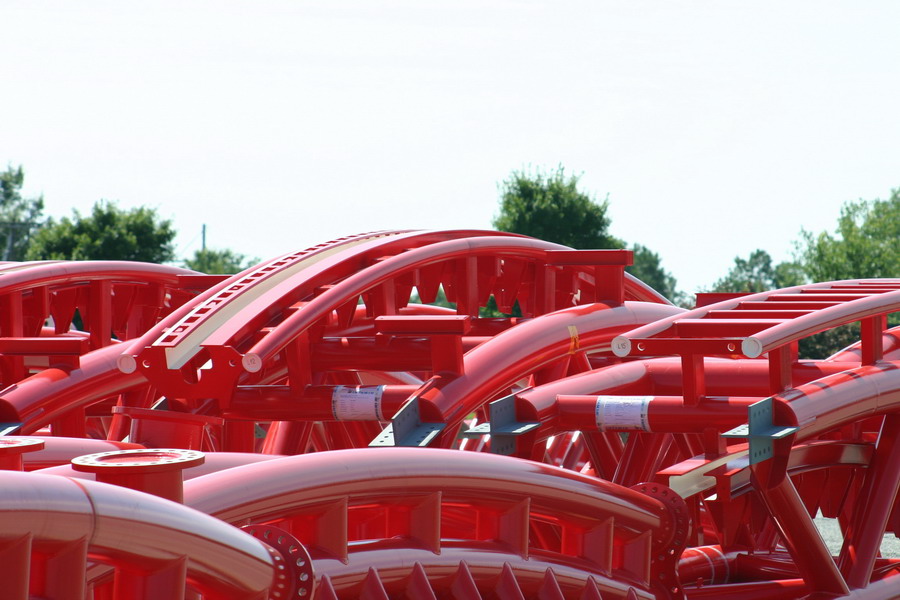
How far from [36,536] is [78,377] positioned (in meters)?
6.19

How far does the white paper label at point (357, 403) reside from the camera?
725cm

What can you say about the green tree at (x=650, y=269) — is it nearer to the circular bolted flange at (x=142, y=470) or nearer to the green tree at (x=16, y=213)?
the green tree at (x=16, y=213)

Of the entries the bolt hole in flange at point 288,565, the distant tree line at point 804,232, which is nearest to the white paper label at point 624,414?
the bolt hole in flange at point 288,565

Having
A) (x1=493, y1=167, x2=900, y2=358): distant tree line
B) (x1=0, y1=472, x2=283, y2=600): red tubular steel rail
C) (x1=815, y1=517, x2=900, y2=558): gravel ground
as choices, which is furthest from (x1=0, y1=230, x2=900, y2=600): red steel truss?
(x1=493, y1=167, x2=900, y2=358): distant tree line

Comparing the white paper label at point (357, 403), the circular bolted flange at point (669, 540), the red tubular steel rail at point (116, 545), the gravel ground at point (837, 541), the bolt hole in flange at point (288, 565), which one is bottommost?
the gravel ground at point (837, 541)

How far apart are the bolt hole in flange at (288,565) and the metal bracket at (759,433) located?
8.85 feet

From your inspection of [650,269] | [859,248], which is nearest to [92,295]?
[859,248]

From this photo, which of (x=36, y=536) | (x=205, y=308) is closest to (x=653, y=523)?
(x=36, y=536)

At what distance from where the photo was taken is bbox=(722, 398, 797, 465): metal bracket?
5258 millimetres

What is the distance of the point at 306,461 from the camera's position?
140 inches

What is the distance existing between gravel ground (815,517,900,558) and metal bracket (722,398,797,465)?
29.4ft

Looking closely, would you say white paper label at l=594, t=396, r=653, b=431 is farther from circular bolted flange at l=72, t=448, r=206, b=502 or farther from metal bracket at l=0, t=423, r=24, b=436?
metal bracket at l=0, t=423, r=24, b=436

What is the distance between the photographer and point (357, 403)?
7289mm

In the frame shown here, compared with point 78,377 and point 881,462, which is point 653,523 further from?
point 78,377
